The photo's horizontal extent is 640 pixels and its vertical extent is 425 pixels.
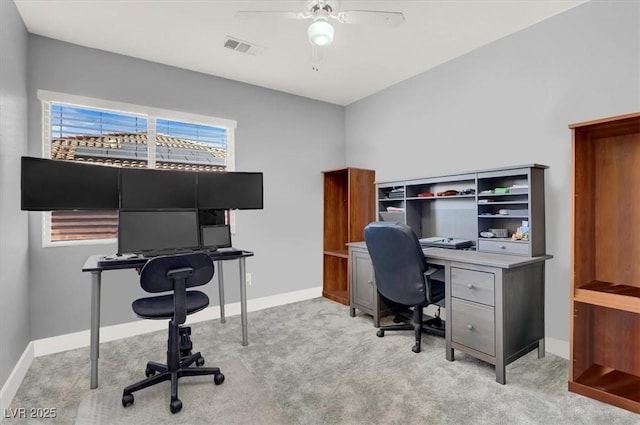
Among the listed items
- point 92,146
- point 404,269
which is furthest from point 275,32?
point 404,269

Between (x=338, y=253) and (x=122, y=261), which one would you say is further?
(x=338, y=253)

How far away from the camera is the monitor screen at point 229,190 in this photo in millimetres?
3092

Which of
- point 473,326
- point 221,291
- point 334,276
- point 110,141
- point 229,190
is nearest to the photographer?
point 473,326

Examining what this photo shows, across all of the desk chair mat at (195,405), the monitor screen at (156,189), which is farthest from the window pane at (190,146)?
the desk chair mat at (195,405)

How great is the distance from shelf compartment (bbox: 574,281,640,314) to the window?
11.0 ft

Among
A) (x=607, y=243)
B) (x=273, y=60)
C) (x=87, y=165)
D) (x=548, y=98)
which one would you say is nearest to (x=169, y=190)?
(x=87, y=165)

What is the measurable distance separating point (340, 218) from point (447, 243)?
1677 millimetres

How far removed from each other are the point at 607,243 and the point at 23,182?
13.2 ft

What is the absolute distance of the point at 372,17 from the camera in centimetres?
196

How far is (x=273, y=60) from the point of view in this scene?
10.3ft

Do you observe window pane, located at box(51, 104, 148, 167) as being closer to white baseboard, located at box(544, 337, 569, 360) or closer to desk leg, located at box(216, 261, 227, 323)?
desk leg, located at box(216, 261, 227, 323)

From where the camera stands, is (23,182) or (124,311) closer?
(23,182)

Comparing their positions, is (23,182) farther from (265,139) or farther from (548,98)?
(548,98)

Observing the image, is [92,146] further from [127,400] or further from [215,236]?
[127,400]
